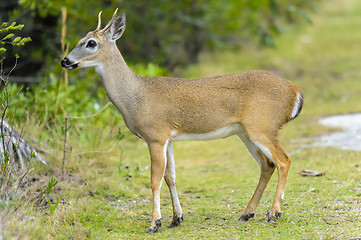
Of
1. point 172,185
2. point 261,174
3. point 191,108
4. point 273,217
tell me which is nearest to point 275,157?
point 261,174

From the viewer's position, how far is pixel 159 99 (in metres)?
6.23

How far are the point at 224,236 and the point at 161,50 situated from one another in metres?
11.2

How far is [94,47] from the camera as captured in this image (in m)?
6.18

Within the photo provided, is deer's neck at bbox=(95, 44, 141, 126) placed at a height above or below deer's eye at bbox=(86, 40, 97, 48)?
below

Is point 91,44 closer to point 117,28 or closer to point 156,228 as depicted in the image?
point 117,28

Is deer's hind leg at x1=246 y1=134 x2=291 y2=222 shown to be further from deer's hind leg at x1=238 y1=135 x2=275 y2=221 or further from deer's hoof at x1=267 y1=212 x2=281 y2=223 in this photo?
deer's hind leg at x1=238 y1=135 x2=275 y2=221

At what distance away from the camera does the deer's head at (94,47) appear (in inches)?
240

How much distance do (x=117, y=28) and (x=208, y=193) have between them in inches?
100

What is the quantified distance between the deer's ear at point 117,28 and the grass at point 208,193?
6.33 ft

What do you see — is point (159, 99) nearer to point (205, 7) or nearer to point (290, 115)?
point (290, 115)

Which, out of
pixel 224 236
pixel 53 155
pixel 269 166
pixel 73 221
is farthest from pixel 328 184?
pixel 53 155

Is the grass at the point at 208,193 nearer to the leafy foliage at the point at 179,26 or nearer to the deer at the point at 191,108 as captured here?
the deer at the point at 191,108

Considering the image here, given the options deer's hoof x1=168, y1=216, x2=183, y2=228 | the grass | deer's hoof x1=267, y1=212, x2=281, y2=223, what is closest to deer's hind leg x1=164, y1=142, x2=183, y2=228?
deer's hoof x1=168, y1=216, x2=183, y2=228

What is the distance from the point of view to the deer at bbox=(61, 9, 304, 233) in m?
6.00
